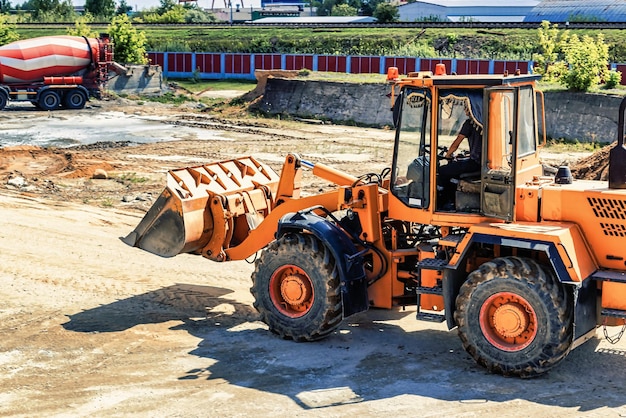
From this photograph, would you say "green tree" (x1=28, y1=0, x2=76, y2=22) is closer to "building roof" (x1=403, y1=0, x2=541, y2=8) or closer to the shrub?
"building roof" (x1=403, y1=0, x2=541, y2=8)

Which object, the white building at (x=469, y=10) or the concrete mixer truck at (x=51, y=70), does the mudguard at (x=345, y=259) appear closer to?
the concrete mixer truck at (x=51, y=70)

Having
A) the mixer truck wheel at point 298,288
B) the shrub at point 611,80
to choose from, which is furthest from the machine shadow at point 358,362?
the shrub at point 611,80

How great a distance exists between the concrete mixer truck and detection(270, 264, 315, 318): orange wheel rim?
27731 millimetres

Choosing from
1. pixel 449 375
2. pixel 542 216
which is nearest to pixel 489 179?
pixel 542 216

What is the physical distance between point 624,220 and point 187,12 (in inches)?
3600

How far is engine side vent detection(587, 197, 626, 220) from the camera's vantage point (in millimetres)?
8438

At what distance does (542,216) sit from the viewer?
346 inches

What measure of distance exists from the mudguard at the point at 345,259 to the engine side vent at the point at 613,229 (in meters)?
2.50

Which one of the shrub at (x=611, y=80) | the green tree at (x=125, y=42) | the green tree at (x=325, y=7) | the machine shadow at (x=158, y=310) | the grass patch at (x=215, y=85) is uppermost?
the green tree at (x=325, y=7)

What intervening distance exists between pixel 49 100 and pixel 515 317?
30.1 meters

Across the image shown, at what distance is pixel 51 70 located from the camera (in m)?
35.9

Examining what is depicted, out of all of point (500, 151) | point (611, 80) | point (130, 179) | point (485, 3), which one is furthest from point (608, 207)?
point (485, 3)

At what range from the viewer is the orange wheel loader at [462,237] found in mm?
8422

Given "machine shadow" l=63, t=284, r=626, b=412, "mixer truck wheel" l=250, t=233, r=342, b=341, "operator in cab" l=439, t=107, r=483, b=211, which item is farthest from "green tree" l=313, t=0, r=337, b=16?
"operator in cab" l=439, t=107, r=483, b=211
